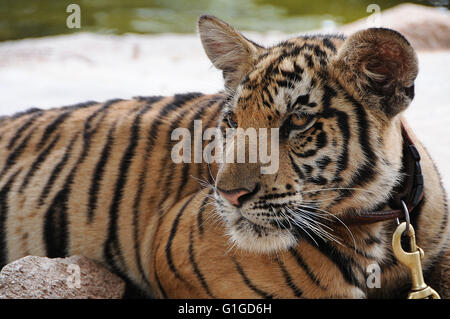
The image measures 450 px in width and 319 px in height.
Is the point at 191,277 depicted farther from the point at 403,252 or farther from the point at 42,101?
the point at 42,101

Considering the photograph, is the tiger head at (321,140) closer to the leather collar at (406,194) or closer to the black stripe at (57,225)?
the leather collar at (406,194)

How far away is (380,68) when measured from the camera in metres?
1.51

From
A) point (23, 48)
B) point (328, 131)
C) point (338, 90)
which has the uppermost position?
point (23, 48)

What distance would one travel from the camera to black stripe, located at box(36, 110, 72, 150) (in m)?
2.24

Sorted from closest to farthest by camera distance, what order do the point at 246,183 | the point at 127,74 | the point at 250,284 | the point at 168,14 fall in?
the point at 246,183
the point at 250,284
the point at 127,74
the point at 168,14

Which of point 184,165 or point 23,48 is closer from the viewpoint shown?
point 184,165

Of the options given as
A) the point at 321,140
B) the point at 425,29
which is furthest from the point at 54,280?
the point at 425,29

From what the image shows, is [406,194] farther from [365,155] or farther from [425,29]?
[425,29]

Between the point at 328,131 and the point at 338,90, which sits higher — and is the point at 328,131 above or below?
below

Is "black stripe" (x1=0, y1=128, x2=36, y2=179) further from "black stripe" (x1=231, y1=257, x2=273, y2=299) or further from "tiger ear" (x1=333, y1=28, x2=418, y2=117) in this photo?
"tiger ear" (x1=333, y1=28, x2=418, y2=117)

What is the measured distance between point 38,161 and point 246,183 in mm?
1050

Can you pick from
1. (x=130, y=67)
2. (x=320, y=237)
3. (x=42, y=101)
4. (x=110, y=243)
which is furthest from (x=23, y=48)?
(x=320, y=237)

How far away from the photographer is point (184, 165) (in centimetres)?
199
